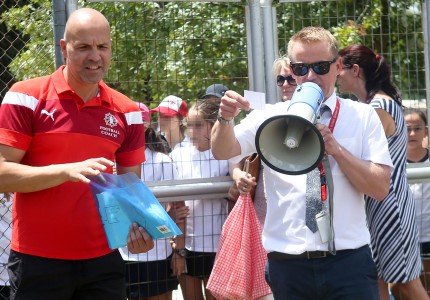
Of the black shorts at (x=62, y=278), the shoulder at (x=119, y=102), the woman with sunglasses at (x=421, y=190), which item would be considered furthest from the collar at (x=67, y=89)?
the woman with sunglasses at (x=421, y=190)

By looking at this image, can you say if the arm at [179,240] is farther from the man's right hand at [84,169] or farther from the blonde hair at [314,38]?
the man's right hand at [84,169]

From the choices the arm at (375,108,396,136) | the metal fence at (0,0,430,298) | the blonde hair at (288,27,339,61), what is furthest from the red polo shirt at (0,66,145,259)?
the arm at (375,108,396,136)

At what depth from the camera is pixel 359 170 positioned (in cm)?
410

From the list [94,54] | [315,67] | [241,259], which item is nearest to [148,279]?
Result: [241,259]

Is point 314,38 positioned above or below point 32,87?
above

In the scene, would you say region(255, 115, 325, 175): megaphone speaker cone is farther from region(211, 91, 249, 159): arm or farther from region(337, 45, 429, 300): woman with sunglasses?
region(337, 45, 429, 300): woman with sunglasses

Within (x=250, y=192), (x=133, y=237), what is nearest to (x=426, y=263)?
(x=250, y=192)

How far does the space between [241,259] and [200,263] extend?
73cm

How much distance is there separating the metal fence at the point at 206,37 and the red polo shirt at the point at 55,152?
97 cm

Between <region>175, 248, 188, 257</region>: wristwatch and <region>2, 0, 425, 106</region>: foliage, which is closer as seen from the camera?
<region>2, 0, 425, 106</region>: foliage

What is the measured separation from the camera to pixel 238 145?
439 centimetres

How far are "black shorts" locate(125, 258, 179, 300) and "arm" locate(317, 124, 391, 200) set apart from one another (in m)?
2.04

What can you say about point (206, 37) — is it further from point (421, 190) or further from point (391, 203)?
point (421, 190)

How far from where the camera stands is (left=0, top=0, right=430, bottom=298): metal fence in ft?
17.4
